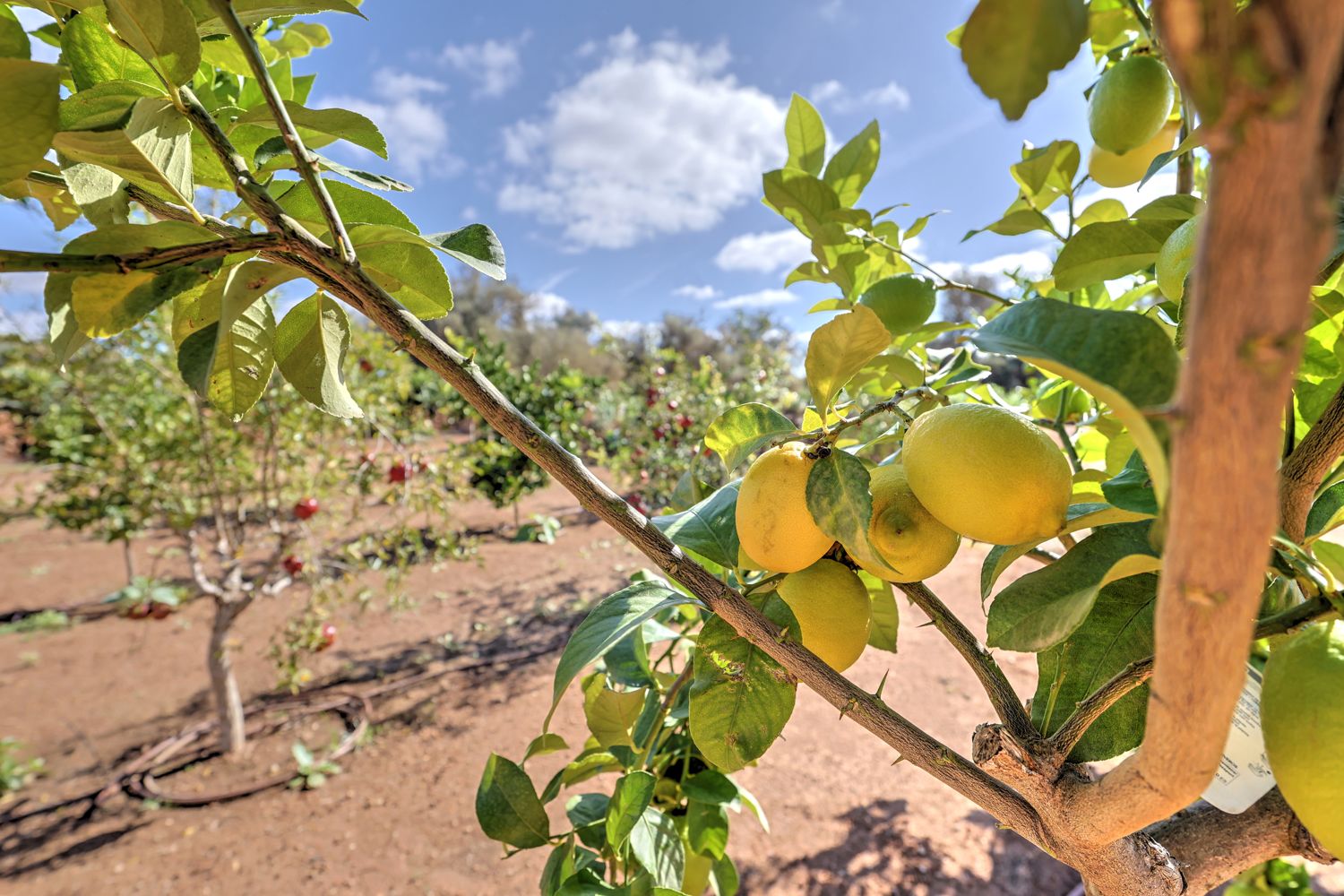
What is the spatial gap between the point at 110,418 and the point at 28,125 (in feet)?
10.3

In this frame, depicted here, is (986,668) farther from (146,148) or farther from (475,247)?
(146,148)

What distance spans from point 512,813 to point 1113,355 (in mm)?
621

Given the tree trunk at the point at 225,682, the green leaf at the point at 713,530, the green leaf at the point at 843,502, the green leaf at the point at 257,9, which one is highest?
the green leaf at the point at 257,9

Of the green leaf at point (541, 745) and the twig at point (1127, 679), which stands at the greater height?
the twig at point (1127, 679)

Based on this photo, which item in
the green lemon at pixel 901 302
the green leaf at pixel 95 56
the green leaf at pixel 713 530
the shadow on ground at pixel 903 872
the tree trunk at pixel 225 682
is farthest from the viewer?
the tree trunk at pixel 225 682

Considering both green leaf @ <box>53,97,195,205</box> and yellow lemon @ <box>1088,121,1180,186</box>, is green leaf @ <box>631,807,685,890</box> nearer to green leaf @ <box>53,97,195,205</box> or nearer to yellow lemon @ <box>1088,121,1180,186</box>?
green leaf @ <box>53,97,195,205</box>

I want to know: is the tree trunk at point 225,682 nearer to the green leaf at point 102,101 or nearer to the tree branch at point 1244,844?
the green leaf at point 102,101

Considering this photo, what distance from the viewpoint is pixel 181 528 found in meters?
2.36

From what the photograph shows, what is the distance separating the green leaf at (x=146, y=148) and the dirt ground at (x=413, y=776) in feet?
6.48

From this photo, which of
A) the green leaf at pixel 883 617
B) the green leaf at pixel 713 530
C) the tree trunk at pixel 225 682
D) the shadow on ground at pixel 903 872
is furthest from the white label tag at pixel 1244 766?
the tree trunk at pixel 225 682

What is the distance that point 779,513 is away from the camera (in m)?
0.37

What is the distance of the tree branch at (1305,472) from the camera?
1.11 ft

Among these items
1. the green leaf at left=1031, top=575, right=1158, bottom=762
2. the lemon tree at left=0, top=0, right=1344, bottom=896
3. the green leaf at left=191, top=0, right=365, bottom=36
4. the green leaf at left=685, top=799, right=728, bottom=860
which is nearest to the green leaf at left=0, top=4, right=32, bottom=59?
the lemon tree at left=0, top=0, right=1344, bottom=896

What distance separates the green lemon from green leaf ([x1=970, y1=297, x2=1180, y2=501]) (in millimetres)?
366
